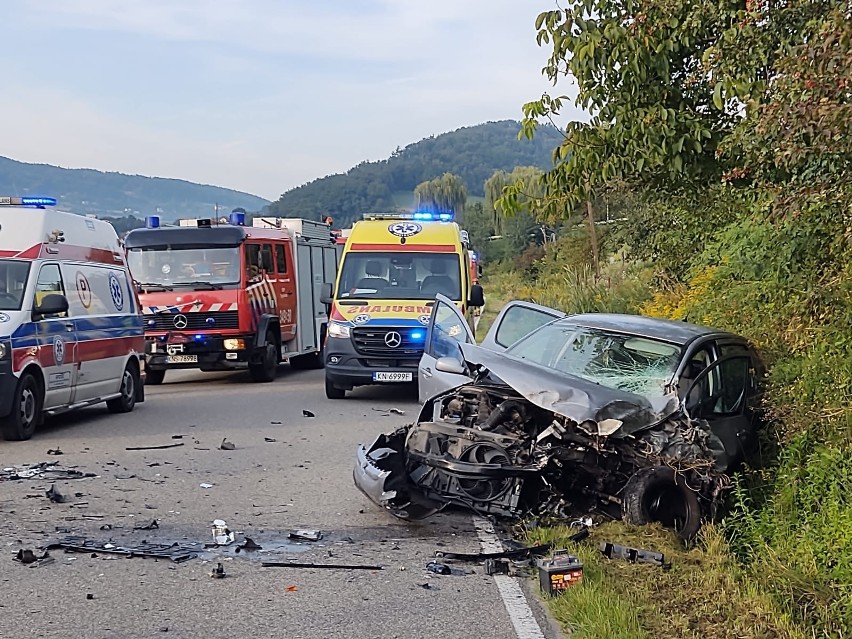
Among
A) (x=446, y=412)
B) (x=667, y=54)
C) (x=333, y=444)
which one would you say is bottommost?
(x=333, y=444)

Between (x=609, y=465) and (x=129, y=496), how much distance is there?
3876mm

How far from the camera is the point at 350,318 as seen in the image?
1553 cm

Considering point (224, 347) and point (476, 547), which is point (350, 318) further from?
point (476, 547)

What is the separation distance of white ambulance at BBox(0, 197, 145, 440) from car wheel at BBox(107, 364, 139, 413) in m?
0.01

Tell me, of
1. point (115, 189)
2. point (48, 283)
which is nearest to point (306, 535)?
point (48, 283)

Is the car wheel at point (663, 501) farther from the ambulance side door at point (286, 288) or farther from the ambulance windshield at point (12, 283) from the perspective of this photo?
the ambulance side door at point (286, 288)

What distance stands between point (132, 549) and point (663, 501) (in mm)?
3611

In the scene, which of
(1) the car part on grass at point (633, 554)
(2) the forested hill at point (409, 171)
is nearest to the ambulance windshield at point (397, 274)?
(1) the car part on grass at point (633, 554)

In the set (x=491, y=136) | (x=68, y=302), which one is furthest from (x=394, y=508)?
(x=491, y=136)

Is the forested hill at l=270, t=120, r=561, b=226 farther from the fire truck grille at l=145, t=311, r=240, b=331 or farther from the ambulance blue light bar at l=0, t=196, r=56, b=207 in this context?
the ambulance blue light bar at l=0, t=196, r=56, b=207

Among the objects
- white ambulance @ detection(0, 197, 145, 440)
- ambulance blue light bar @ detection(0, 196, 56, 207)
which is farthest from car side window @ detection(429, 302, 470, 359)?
ambulance blue light bar @ detection(0, 196, 56, 207)

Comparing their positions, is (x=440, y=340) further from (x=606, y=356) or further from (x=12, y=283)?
(x=12, y=283)

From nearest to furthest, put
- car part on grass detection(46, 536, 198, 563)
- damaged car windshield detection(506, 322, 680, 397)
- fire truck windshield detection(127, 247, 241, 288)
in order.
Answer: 1. car part on grass detection(46, 536, 198, 563)
2. damaged car windshield detection(506, 322, 680, 397)
3. fire truck windshield detection(127, 247, 241, 288)

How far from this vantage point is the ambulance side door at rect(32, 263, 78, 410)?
1148 cm
